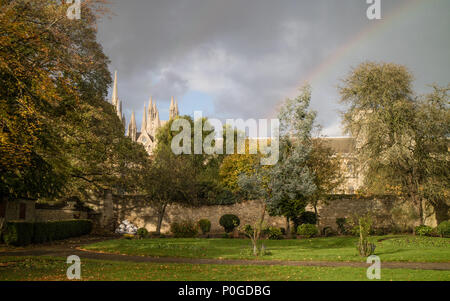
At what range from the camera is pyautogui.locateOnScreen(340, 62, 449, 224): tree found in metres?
25.8

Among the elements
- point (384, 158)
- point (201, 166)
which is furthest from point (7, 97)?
point (201, 166)

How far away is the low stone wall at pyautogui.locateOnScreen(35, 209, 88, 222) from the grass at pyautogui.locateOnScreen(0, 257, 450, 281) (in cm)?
1500

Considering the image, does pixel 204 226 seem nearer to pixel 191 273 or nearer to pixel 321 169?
pixel 321 169

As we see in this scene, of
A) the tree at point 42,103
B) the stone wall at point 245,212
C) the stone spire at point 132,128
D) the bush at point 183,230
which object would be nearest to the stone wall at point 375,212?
the stone wall at point 245,212

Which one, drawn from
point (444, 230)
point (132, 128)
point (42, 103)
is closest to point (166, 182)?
point (42, 103)

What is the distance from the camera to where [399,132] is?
84.8 feet

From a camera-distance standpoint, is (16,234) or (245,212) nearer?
(16,234)

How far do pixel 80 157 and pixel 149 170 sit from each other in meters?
6.89

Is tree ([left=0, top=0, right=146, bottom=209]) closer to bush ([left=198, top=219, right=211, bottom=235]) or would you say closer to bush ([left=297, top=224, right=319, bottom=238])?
bush ([left=198, top=219, right=211, bottom=235])

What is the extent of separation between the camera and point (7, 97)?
10.9 meters

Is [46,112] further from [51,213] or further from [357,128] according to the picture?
[357,128]

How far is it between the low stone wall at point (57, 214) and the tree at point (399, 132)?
22.9m

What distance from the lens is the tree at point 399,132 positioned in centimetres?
2584

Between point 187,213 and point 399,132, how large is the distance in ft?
62.2
